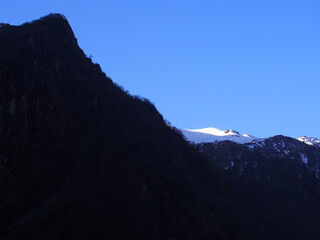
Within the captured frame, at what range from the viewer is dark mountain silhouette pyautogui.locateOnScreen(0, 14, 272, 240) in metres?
89.6

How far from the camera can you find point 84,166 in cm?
10969

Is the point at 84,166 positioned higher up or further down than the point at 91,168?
higher up

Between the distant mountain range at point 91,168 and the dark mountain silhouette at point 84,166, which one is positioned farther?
the distant mountain range at point 91,168

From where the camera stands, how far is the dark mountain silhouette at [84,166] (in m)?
89.6

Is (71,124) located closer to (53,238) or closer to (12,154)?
(12,154)

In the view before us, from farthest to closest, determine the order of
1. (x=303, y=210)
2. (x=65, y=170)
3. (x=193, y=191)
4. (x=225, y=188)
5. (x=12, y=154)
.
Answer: (x=303, y=210) → (x=225, y=188) → (x=193, y=191) → (x=65, y=170) → (x=12, y=154)

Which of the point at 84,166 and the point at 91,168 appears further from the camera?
the point at 84,166

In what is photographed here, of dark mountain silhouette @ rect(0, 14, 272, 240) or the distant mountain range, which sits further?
the distant mountain range

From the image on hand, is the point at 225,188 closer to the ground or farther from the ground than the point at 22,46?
closer to the ground

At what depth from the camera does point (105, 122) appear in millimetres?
133875

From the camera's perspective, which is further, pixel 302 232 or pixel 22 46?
pixel 302 232

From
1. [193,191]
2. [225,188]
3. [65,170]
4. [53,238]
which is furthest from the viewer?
[225,188]

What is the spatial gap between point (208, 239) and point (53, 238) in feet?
116

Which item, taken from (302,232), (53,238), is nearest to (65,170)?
(53,238)
